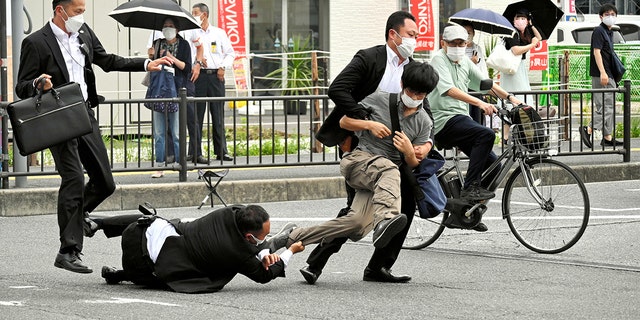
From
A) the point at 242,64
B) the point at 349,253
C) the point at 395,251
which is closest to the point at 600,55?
the point at 242,64

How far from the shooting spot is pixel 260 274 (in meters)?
8.31

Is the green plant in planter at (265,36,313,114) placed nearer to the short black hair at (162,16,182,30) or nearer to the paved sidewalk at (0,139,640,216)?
the short black hair at (162,16,182,30)

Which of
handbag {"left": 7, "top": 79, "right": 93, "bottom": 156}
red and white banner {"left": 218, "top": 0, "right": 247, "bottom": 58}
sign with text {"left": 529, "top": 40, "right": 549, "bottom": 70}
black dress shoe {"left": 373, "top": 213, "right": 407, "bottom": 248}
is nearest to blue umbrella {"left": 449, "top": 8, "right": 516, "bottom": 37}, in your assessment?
sign with text {"left": 529, "top": 40, "right": 549, "bottom": 70}

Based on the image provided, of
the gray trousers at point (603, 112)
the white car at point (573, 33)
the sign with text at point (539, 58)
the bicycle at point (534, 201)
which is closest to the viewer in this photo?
the bicycle at point (534, 201)

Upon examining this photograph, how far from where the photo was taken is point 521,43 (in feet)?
52.3

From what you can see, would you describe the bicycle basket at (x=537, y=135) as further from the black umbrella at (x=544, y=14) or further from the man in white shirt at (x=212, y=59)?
the man in white shirt at (x=212, y=59)

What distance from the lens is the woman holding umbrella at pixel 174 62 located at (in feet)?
47.9

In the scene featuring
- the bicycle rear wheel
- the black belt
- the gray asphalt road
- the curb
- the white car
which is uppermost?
the white car

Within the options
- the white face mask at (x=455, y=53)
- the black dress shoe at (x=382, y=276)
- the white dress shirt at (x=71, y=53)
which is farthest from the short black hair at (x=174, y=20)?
the black dress shoe at (x=382, y=276)

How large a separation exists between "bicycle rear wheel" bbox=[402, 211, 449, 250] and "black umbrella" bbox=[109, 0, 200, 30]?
18.0 ft

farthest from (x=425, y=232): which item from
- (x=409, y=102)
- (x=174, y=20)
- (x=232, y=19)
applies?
(x=232, y=19)

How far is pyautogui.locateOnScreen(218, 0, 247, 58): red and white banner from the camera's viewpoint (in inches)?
812

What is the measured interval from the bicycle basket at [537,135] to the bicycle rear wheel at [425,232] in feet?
2.82

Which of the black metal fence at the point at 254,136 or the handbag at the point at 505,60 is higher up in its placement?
the handbag at the point at 505,60
